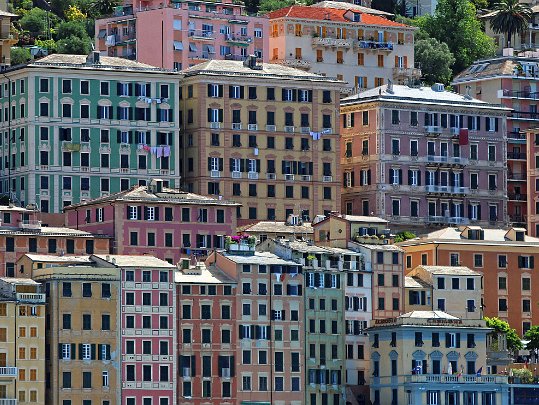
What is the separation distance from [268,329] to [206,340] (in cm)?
504

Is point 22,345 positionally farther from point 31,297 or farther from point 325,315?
point 325,315

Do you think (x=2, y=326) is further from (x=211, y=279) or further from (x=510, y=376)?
(x=510, y=376)

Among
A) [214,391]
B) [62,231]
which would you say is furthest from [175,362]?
[62,231]

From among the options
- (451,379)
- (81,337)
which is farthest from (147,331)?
(451,379)

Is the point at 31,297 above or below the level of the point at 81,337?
above

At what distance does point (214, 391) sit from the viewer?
186750mm

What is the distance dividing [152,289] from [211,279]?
5581 millimetres

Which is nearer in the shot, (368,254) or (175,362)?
(175,362)

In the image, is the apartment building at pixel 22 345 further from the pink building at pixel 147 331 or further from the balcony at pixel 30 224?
the balcony at pixel 30 224

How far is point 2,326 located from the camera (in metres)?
181

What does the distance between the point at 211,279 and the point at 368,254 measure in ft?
45.9

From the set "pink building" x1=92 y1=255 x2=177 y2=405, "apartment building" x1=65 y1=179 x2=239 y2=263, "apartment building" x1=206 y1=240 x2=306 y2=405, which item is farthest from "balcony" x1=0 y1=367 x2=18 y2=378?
"apartment building" x1=65 y1=179 x2=239 y2=263

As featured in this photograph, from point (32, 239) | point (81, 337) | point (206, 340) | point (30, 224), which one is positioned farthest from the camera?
point (30, 224)

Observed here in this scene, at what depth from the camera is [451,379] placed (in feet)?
626
